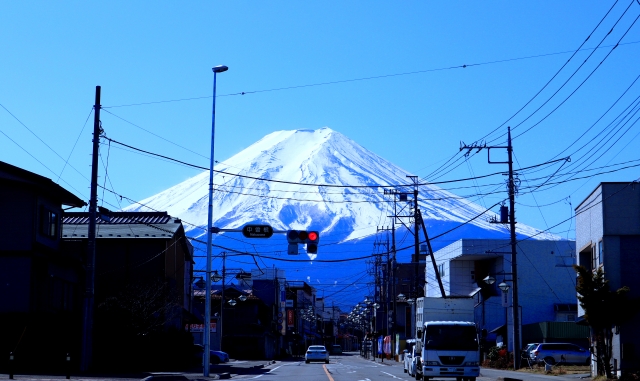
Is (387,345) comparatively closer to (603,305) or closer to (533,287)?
(533,287)

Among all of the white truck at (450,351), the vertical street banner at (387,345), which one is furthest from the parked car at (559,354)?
the vertical street banner at (387,345)

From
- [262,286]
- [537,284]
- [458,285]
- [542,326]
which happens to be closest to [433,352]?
[542,326]

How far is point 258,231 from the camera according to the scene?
30422mm

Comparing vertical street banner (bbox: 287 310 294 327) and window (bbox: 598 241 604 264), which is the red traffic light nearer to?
window (bbox: 598 241 604 264)

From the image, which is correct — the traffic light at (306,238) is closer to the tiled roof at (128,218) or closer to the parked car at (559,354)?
the parked car at (559,354)

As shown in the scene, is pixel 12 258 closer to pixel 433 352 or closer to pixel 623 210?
pixel 433 352

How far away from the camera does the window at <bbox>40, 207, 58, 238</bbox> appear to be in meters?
34.3

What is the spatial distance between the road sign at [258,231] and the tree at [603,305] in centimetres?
1129

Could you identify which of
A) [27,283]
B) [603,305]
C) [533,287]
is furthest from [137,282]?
[533,287]

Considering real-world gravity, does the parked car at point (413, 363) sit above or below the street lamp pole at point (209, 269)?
below

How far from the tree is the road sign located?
11293mm

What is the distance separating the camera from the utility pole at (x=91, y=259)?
28.5 m

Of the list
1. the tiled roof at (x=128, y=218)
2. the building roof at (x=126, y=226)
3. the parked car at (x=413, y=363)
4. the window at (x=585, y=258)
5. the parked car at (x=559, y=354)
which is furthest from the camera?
the tiled roof at (x=128, y=218)

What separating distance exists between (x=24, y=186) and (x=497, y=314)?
43982mm
